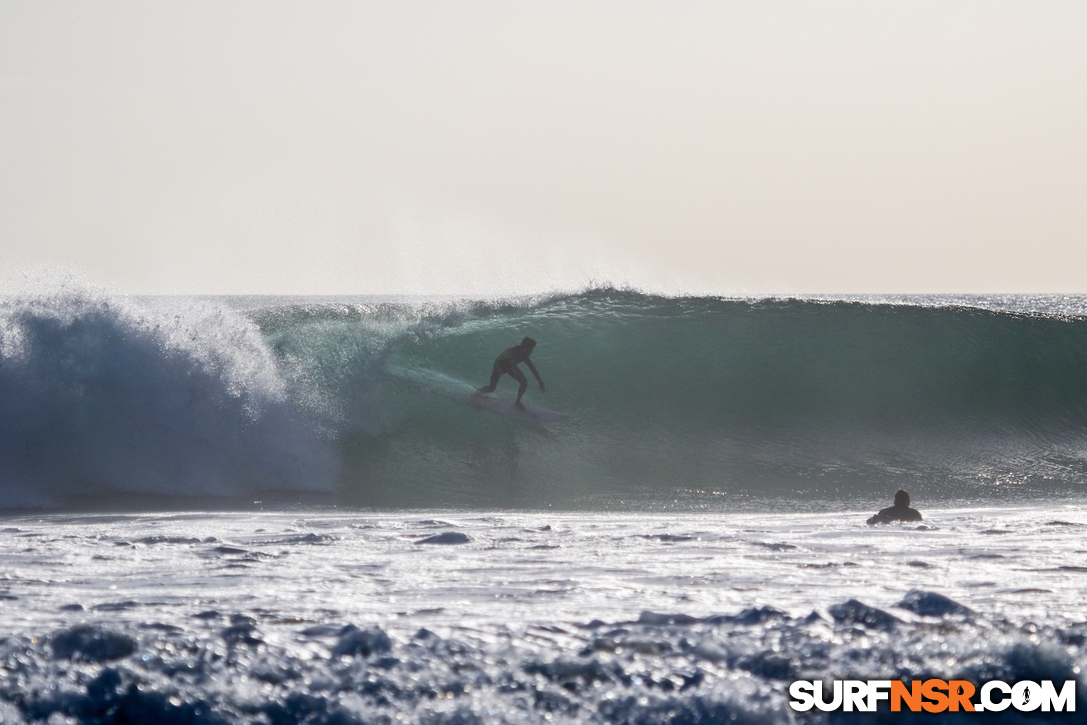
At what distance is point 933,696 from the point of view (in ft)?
10.8

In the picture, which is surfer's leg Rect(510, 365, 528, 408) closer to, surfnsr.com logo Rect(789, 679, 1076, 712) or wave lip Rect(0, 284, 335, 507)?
wave lip Rect(0, 284, 335, 507)

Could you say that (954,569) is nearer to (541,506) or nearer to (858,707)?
(858,707)

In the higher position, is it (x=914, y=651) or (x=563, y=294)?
(x=563, y=294)

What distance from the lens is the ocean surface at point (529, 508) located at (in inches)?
136

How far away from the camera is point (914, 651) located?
3611mm

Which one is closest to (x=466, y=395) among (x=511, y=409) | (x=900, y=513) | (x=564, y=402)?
(x=511, y=409)

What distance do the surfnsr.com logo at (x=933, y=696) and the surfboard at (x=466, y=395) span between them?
8.74 m

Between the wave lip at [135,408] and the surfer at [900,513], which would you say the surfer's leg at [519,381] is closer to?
the wave lip at [135,408]

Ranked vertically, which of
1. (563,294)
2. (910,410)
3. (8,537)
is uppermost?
(563,294)

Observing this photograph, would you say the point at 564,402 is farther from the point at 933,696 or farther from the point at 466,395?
the point at 933,696

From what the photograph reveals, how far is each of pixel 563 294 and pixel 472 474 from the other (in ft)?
23.3

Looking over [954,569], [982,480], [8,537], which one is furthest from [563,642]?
[982,480]

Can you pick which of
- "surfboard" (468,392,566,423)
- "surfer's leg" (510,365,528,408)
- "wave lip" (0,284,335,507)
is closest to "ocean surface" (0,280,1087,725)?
"wave lip" (0,284,335,507)

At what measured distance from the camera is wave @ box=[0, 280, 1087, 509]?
969 cm
